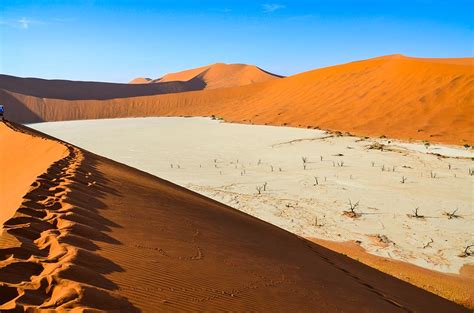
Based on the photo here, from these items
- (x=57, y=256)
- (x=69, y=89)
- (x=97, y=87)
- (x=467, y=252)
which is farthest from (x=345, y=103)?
(x=97, y=87)

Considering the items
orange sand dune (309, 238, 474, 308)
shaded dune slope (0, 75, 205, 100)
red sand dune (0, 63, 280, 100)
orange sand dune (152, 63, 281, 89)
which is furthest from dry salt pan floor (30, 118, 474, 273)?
orange sand dune (152, 63, 281, 89)

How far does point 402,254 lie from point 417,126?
18463mm

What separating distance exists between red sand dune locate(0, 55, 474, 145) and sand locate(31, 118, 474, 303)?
6.27m

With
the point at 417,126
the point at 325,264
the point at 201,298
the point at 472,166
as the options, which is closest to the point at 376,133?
the point at 417,126

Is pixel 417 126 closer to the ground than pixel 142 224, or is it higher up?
higher up

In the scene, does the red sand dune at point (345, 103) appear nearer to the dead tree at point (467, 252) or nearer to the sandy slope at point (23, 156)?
the dead tree at point (467, 252)

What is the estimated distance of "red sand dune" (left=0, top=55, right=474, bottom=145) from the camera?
83.5 feet

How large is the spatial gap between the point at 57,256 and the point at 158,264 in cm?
78

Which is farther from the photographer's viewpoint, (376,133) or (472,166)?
(376,133)

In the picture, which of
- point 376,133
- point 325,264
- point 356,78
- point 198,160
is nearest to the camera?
point 325,264

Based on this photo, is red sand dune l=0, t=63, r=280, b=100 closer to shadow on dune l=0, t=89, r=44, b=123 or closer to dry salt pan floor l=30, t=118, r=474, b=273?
shadow on dune l=0, t=89, r=44, b=123

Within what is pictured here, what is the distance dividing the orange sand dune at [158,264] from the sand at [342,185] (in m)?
2.30

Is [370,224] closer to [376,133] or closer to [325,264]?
[325,264]

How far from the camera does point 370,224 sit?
30.1ft
